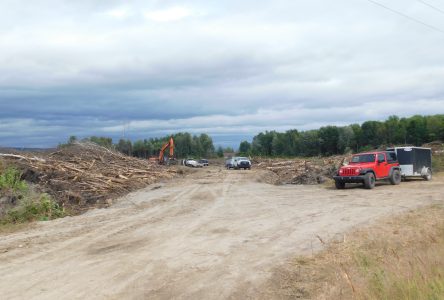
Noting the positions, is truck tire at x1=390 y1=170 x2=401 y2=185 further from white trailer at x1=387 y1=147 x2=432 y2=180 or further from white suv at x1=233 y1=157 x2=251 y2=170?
white suv at x1=233 y1=157 x2=251 y2=170

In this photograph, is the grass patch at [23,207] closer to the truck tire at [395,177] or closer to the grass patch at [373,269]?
the grass patch at [373,269]

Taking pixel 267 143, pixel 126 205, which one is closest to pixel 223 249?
pixel 126 205

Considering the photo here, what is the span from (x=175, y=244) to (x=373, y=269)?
5157 mm

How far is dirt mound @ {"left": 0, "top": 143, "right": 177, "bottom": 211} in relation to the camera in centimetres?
2197

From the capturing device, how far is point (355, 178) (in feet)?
84.8

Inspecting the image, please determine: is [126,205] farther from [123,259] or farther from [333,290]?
[333,290]

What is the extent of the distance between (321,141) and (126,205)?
93089 mm

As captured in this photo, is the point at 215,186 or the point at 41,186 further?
the point at 215,186

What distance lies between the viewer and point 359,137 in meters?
104

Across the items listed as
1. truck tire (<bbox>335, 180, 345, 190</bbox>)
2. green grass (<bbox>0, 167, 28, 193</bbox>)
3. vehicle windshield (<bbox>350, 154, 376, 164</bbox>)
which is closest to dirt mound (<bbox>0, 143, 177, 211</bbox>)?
green grass (<bbox>0, 167, 28, 193</bbox>)

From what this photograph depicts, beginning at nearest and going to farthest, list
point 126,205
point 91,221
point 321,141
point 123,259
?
point 123,259 → point 91,221 → point 126,205 → point 321,141

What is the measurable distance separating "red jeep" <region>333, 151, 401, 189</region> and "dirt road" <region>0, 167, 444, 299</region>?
4040 millimetres

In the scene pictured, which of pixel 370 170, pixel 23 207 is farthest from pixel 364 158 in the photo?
pixel 23 207

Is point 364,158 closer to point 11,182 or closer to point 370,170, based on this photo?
point 370,170
